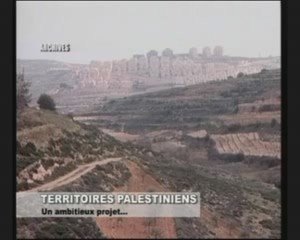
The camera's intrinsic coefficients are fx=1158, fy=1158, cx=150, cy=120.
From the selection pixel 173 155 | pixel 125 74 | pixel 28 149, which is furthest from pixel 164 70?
pixel 28 149

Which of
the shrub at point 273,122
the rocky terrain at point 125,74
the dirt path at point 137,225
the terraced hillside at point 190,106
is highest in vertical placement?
the rocky terrain at point 125,74

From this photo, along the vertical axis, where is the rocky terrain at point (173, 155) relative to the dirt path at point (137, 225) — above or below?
above

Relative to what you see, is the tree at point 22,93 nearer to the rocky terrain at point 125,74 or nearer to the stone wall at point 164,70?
the rocky terrain at point 125,74

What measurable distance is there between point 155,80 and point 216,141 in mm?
758

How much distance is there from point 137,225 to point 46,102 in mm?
1339

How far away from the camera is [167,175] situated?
33.4 ft

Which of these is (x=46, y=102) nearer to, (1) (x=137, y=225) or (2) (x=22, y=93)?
(2) (x=22, y=93)

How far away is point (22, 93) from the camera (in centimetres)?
1012

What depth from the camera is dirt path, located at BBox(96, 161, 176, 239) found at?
33.1 feet

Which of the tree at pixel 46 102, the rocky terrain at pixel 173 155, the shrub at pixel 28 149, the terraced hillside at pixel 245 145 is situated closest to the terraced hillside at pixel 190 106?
Answer: the rocky terrain at pixel 173 155

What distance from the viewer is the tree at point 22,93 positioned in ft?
33.1

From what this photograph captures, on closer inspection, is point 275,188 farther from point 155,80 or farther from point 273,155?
point 155,80

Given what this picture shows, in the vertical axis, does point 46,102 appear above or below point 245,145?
above

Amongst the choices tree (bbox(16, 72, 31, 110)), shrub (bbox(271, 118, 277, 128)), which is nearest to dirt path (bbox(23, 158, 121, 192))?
tree (bbox(16, 72, 31, 110))
